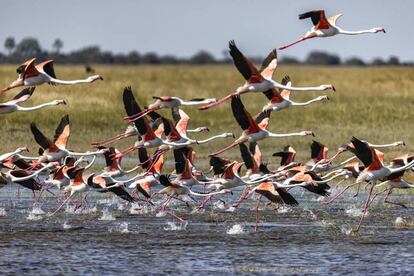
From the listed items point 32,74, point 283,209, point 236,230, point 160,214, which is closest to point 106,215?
point 160,214

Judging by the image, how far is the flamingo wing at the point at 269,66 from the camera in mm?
16098

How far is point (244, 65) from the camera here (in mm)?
15062

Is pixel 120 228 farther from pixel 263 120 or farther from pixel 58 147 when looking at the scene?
pixel 263 120

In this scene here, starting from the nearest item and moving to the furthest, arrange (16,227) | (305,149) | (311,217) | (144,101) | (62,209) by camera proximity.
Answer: (16,227) → (311,217) → (62,209) → (305,149) → (144,101)

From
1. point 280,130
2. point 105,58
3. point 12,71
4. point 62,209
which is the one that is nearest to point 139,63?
point 105,58

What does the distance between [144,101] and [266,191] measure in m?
20.9

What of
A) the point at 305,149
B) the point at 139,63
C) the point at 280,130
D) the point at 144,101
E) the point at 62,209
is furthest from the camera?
the point at 139,63

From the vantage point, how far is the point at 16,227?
1546 centimetres

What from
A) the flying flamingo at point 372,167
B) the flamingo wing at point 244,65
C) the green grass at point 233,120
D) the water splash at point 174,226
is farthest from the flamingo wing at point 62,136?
the green grass at point 233,120

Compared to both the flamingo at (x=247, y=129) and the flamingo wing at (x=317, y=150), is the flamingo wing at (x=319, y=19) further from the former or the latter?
the flamingo wing at (x=317, y=150)

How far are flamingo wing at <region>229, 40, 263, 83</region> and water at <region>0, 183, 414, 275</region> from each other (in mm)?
2054

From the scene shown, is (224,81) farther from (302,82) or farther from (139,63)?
(139,63)

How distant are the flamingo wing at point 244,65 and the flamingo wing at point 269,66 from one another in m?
0.50

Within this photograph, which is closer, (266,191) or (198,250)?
(198,250)
